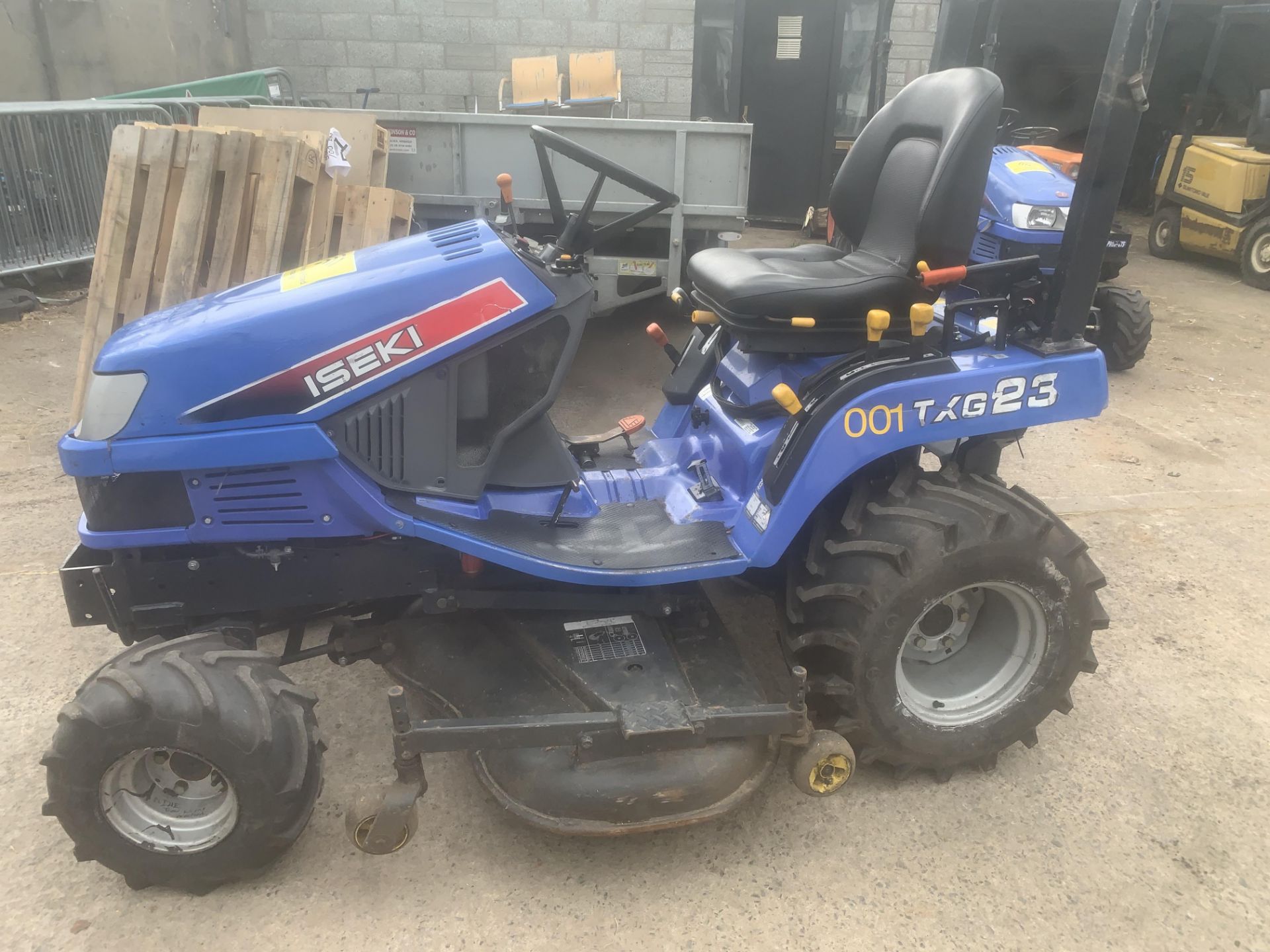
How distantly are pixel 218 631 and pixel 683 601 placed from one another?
1.18 meters

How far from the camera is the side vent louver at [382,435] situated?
6.56 ft

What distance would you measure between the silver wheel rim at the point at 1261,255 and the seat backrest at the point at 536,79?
265 inches

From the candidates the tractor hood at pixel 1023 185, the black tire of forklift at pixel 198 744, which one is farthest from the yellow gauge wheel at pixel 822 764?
the tractor hood at pixel 1023 185

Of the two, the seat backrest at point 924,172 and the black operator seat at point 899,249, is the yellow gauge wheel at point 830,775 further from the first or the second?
the seat backrest at point 924,172

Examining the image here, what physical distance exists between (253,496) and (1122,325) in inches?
210

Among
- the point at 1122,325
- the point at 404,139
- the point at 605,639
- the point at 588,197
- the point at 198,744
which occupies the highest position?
the point at 588,197

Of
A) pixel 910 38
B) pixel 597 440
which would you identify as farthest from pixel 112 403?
pixel 910 38

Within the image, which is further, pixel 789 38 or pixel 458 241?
pixel 789 38

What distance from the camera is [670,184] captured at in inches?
202

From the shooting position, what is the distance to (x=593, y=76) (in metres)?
8.59

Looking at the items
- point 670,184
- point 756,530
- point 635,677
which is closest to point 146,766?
point 635,677

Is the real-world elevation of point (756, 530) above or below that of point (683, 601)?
above

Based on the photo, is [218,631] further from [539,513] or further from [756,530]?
[756,530]

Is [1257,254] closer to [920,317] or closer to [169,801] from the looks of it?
[920,317]
